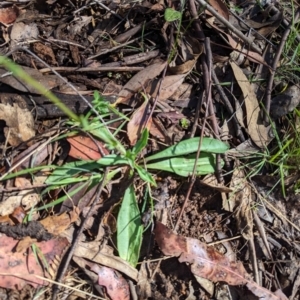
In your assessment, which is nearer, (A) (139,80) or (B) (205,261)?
(B) (205,261)

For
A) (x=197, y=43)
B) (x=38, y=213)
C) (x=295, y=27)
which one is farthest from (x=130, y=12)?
(x=38, y=213)

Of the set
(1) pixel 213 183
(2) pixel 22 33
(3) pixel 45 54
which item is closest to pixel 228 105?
(1) pixel 213 183

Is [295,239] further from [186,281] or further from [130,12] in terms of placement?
[130,12]

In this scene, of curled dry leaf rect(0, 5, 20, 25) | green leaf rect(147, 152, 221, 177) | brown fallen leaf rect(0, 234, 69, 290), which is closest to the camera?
brown fallen leaf rect(0, 234, 69, 290)

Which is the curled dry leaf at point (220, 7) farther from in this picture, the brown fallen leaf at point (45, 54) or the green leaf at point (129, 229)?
the green leaf at point (129, 229)

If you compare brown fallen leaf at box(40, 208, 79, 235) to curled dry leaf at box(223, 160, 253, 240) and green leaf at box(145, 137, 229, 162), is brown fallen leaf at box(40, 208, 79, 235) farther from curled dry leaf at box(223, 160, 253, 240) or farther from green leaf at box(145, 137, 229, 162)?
curled dry leaf at box(223, 160, 253, 240)

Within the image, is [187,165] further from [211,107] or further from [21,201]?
[21,201]

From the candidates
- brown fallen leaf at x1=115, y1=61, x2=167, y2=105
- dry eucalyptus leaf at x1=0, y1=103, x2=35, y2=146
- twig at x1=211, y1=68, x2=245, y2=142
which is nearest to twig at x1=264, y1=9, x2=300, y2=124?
twig at x1=211, y1=68, x2=245, y2=142
